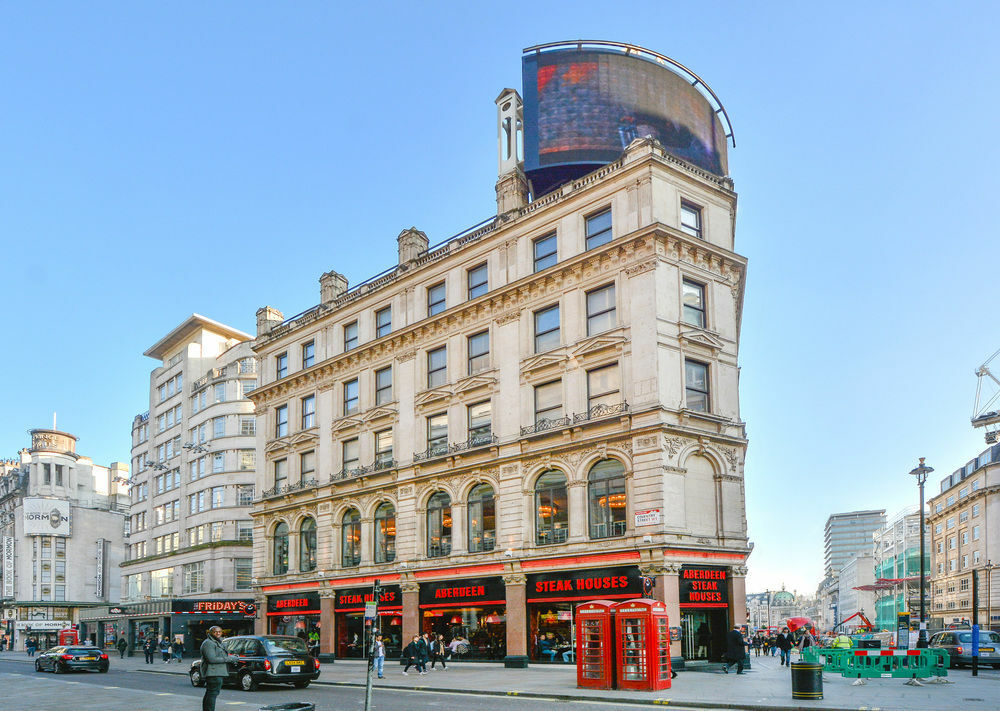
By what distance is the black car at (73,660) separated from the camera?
4194 centimetres

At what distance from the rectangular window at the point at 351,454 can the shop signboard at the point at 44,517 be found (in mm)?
78211

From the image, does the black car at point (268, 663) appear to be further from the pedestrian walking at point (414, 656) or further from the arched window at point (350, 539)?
the arched window at point (350, 539)

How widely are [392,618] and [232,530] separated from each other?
30553 millimetres

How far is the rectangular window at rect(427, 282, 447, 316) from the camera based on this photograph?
45719 millimetres

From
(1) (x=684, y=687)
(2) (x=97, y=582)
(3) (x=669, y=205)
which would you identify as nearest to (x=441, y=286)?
(3) (x=669, y=205)

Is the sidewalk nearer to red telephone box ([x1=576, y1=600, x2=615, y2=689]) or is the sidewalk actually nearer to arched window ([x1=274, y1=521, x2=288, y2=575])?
red telephone box ([x1=576, y1=600, x2=615, y2=689])

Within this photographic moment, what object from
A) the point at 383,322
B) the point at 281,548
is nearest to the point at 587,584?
the point at 383,322

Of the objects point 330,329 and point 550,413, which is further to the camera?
point 330,329

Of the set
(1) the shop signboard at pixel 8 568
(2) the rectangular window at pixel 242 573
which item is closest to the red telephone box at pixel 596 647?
(2) the rectangular window at pixel 242 573

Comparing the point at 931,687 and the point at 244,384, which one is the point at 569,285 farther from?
the point at 244,384

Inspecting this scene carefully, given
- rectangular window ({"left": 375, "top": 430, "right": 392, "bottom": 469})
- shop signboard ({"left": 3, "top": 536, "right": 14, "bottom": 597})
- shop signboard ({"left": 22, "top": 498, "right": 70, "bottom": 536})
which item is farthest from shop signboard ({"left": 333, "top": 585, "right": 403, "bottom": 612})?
shop signboard ({"left": 3, "top": 536, "right": 14, "bottom": 597})

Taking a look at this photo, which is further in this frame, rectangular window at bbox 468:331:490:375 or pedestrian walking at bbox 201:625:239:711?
rectangular window at bbox 468:331:490:375

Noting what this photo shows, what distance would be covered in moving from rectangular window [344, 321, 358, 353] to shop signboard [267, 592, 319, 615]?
1357 cm

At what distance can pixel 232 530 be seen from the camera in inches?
2808
